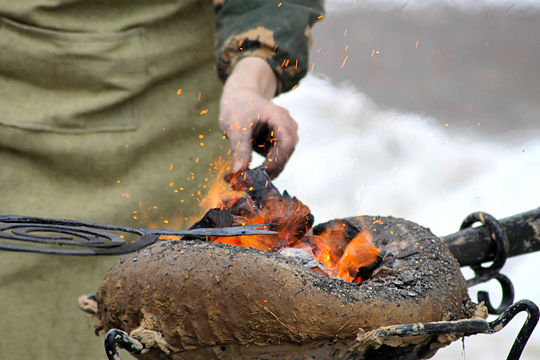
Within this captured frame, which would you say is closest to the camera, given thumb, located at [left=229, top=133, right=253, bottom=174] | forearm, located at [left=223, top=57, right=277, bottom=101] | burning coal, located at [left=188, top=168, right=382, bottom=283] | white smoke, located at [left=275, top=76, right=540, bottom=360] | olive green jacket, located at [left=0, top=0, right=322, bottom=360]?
burning coal, located at [left=188, top=168, right=382, bottom=283]

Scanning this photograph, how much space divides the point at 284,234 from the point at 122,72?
68cm

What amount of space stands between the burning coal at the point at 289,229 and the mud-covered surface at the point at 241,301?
0.13 metres

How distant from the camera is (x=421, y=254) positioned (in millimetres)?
625

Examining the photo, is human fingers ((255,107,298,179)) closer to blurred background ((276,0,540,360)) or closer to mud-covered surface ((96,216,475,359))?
mud-covered surface ((96,216,475,359))

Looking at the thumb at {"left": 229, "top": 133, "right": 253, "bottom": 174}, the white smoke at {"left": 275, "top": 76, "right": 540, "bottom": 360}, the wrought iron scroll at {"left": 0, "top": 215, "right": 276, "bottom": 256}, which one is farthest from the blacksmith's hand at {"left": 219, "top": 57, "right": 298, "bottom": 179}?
the white smoke at {"left": 275, "top": 76, "right": 540, "bottom": 360}

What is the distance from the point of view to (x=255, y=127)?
875 millimetres

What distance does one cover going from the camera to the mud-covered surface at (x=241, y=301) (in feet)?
1.54

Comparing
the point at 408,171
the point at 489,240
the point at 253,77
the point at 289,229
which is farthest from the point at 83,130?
the point at 408,171

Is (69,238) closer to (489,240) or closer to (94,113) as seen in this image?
(489,240)

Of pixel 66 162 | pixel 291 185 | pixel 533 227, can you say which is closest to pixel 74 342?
pixel 66 162

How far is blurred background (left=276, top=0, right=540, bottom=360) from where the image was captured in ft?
6.90

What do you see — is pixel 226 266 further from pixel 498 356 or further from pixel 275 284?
pixel 498 356

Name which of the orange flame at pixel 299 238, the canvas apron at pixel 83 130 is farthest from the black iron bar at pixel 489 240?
the canvas apron at pixel 83 130

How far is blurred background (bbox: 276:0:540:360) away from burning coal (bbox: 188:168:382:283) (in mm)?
1488
